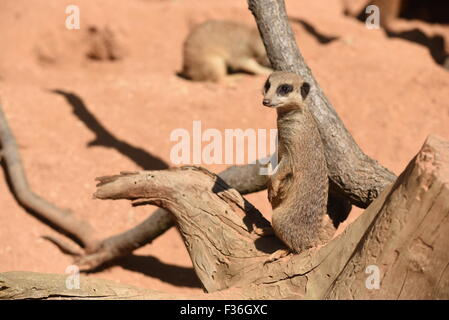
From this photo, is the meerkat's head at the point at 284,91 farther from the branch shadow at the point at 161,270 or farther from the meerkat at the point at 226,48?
the meerkat at the point at 226,48

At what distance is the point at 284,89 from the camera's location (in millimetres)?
2541

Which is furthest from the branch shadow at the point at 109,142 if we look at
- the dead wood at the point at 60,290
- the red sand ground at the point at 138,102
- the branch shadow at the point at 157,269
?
the dead wood at the point at 60,290

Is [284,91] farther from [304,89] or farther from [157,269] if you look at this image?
[157,269]

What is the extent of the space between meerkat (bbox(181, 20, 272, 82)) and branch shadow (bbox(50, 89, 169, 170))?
5.14 feet

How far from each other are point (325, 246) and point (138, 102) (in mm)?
3546

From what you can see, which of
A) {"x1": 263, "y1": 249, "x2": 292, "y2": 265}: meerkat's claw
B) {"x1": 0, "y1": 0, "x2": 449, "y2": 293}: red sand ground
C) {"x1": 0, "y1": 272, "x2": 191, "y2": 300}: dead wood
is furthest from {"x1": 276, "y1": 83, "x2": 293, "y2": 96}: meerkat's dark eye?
{"x1": 0, "y1": 0, "x2": 449, "y2": 293}: red sand ground

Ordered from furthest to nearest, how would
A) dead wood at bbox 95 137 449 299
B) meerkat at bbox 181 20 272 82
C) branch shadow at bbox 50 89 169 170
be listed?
meerkat at bbox 181 20 272 82 < branch shadow at bbox 50 89 169 170 < dead wood at bbox 95 137 449 299

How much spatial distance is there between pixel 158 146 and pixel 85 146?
0.62 m

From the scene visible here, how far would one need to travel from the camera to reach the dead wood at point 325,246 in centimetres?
209

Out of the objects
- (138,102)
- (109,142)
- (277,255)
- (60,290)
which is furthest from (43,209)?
(277,255)

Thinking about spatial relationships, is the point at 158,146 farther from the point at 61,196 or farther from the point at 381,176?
the point at 381,176

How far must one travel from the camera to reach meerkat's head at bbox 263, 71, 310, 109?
8.25 ft

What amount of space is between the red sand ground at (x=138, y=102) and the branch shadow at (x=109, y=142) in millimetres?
48

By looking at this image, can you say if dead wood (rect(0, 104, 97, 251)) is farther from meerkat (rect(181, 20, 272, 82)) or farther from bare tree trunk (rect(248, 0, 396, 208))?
meerkat (rect(181, 20, 272, 82))
